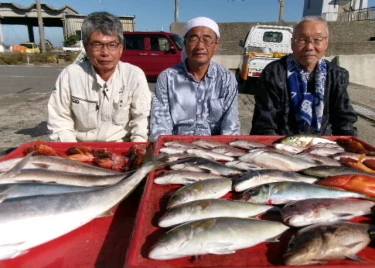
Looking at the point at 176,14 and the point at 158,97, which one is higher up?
the point at 176,14

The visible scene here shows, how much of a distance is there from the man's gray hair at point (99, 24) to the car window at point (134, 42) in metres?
11.7

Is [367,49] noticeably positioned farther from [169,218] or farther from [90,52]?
[169,218]

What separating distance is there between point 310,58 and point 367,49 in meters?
17.9

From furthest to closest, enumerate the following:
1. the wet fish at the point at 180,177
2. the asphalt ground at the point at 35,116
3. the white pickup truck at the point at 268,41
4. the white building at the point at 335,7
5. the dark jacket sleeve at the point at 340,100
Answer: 1. the white building at the point at 335,7
2. the white pickup truck at the point at 268,41
3. the asphalt ground at the point at 35,116
4. the dark jacket sleeve at the point at 340,100
5. the wet fish at the point at 180,177

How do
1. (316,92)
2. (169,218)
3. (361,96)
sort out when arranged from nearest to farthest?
(169,218)
(316,92)
(361,96)

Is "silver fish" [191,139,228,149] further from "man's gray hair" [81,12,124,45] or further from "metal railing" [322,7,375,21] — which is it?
"metal railing" [322,7,375,21]

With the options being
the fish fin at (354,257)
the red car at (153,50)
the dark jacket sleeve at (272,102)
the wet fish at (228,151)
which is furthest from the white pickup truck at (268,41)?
the fish fin at (354,257)

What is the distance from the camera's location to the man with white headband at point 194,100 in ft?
11.8

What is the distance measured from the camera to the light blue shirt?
3623 millimetres

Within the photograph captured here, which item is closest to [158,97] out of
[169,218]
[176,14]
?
[169,218]

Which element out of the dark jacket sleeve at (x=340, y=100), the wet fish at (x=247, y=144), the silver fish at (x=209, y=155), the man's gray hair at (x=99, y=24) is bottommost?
the silver fish at (x=209, y=155)

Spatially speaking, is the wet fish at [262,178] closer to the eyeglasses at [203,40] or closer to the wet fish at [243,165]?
the wet fish at [243,165]

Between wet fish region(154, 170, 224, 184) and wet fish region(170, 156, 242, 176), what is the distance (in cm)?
8

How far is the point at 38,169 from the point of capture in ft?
6.80
